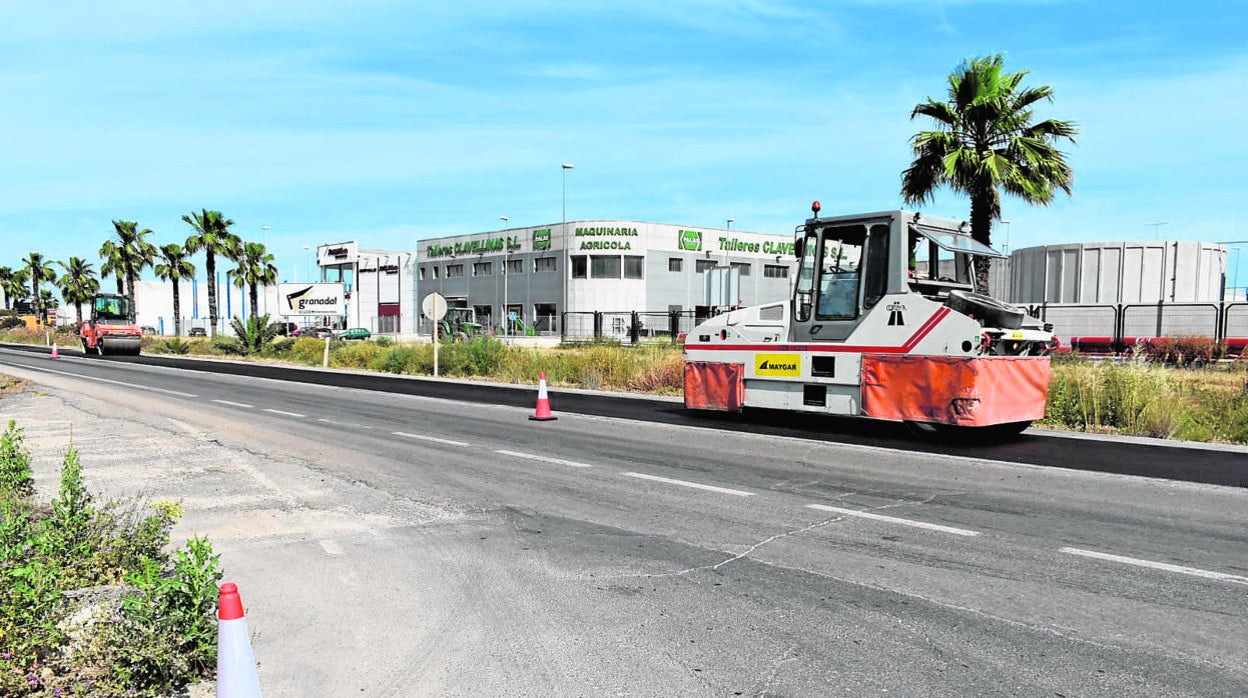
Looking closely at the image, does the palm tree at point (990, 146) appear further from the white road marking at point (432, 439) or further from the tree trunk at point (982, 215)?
the white road marking at point (432, 439)

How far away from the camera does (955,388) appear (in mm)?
10742

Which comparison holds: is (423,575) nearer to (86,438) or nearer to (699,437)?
(699,437)

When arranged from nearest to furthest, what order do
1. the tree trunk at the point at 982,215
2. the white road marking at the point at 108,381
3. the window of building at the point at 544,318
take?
the white road marking at the point at 108,381 < the tree trunk at the point at 982,215 < the window of building at the point at 544,318

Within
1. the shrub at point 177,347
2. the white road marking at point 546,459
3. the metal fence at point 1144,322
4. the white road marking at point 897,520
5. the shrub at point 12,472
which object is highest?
the metal fence at point 1144,322

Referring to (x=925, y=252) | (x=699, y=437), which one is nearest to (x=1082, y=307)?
(x=925, y=252)

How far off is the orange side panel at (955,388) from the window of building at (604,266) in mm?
55020

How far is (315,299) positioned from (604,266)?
2262 centimetres

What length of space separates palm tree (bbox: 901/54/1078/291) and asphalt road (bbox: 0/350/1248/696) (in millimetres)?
10877

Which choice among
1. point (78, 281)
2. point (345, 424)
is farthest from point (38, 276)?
point (345, 424)

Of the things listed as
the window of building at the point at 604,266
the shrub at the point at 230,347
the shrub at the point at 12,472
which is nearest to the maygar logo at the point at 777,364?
the shrub at the point at 12,472

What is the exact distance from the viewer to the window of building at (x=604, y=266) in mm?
66125

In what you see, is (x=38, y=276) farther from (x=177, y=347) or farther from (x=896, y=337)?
(x=896, y=337)

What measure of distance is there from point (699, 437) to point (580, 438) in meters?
1.67

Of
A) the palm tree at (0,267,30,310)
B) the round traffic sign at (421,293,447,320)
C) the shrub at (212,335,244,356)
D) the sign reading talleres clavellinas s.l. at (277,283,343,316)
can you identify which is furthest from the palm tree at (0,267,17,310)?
the round traffic sign at (421,293,447,320)
